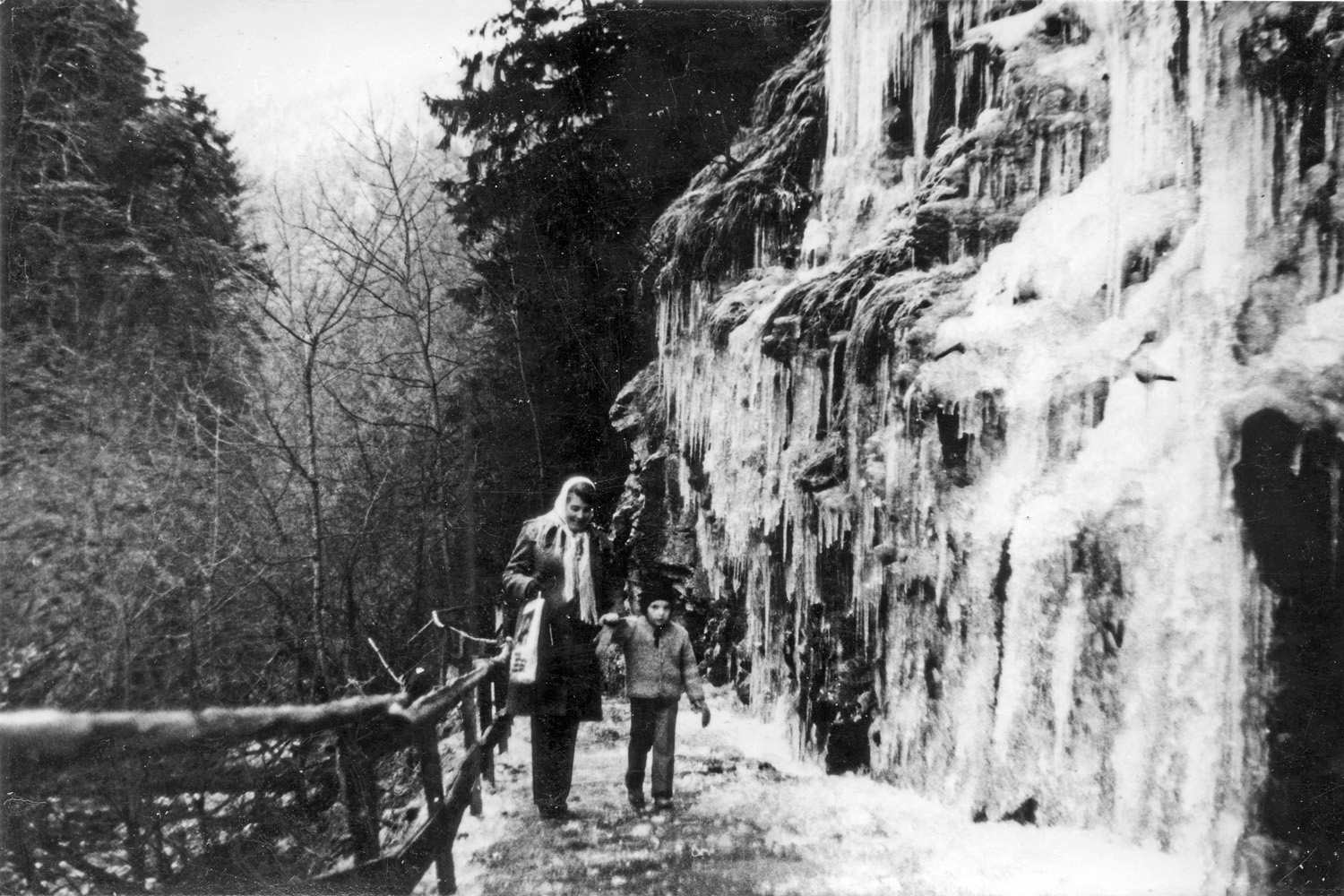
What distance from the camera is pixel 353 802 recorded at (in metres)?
3.78

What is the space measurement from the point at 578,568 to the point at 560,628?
0.82 feet

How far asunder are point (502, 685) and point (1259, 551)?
2.89 metres

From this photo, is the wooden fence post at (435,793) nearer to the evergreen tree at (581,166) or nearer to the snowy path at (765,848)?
the snowy path at (765,848)

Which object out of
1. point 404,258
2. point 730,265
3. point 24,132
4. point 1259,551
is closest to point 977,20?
point 730,265

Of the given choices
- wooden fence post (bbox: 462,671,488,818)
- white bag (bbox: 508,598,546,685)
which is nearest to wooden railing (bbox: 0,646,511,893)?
wooden fence post (bbox: 462,671,488,818)

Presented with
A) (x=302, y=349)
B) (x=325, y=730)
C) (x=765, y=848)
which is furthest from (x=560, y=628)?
(x=302, y=349)

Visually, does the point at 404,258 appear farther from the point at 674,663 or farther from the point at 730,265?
the point at 674,663

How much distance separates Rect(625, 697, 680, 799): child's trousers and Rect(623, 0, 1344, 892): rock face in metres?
1.00

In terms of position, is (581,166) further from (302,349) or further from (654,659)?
(654,659)

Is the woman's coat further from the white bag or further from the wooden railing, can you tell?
the wooden railing

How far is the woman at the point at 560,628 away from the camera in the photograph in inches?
116

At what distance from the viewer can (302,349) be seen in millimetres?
4012

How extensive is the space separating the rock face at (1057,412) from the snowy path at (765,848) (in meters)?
0.13

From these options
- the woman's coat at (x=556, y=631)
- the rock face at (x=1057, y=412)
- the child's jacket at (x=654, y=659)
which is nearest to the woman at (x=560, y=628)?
the woman's coat at (x=556, y=631)
